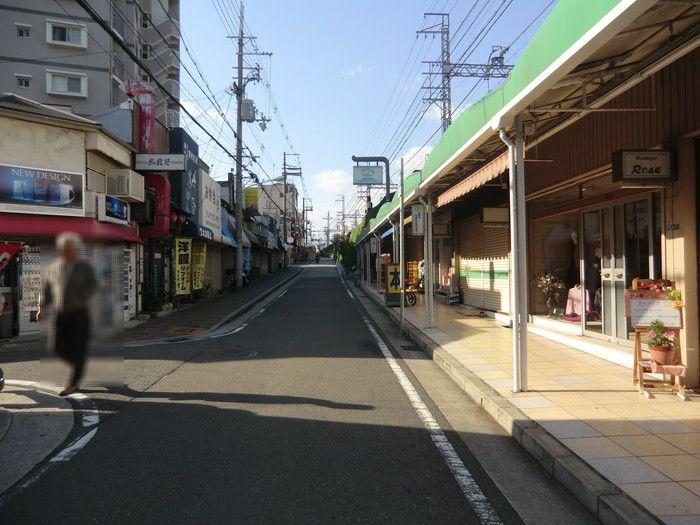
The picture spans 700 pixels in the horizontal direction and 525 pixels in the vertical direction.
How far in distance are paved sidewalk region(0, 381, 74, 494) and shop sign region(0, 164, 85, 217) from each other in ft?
12.2

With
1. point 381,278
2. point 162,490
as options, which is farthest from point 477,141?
point 381,278

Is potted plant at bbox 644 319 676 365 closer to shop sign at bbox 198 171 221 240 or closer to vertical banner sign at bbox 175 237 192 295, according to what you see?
vertical banner sign at bbox 175 237 192 295

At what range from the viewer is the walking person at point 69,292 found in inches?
35.5

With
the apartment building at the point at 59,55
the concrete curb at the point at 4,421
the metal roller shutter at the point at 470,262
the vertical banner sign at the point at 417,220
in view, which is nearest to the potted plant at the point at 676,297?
the vertical banner sign at the point at 417,220

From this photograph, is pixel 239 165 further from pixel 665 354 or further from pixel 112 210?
pixel 112 210

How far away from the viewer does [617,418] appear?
542 cm

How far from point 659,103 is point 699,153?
901 mm

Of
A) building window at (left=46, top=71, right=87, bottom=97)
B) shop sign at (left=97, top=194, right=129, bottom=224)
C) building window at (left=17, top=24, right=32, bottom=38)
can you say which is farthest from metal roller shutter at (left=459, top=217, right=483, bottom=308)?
building window at (left=17, top=24, right=32, bottom=38)

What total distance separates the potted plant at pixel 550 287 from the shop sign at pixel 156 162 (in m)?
10.2

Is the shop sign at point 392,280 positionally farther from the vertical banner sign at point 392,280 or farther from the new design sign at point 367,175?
the new design sign at point 367,175

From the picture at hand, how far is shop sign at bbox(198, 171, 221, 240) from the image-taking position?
22859mm

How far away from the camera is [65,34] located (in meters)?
34.2

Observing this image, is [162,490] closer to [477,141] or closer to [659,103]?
[477,141]

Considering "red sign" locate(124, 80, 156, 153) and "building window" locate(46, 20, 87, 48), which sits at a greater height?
"building window" locate(46, 20, 87, 48)
